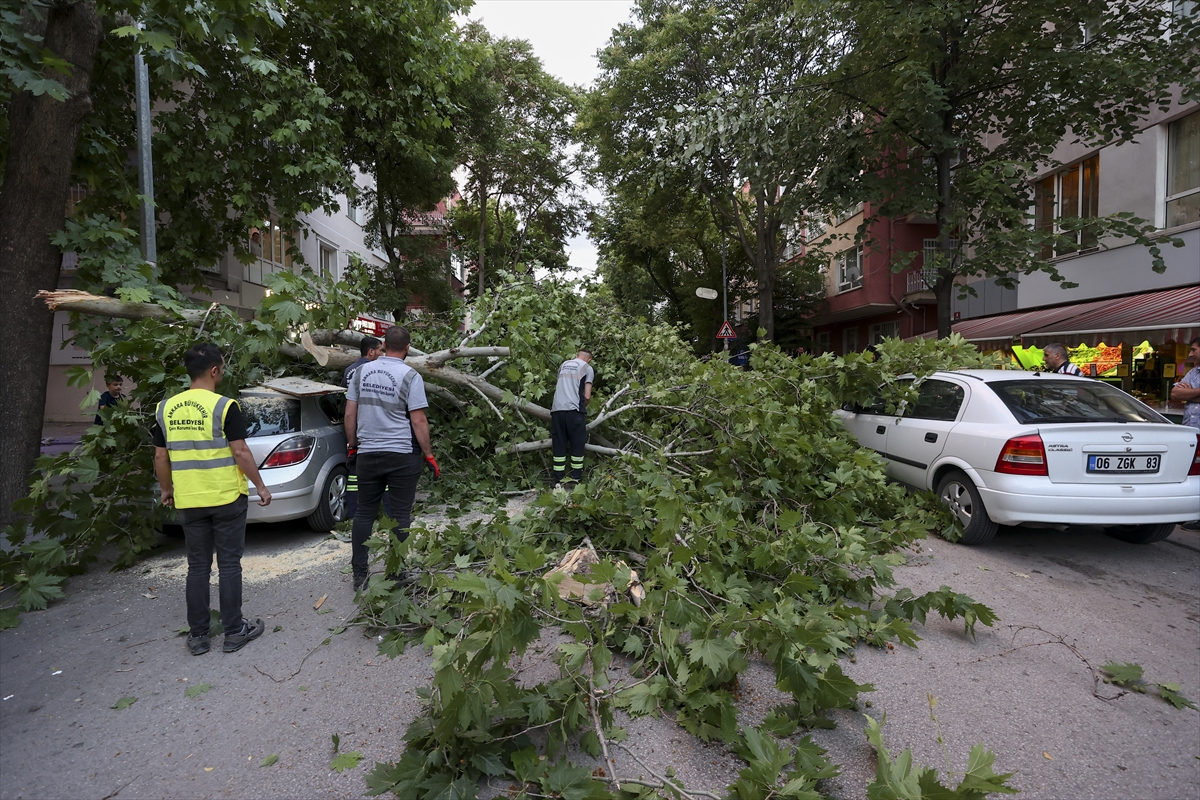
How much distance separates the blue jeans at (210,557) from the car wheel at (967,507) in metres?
5.76

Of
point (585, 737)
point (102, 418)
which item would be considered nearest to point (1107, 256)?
point (585, 737)

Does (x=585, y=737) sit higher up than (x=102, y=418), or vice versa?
(x=102, y=418)

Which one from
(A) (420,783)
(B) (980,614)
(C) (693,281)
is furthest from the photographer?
(C) (693,281)

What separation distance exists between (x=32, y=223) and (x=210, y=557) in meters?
4.17

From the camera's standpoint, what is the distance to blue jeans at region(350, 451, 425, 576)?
4391 millimetres

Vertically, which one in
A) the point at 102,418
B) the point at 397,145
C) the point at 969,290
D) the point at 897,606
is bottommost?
the point at 897,606

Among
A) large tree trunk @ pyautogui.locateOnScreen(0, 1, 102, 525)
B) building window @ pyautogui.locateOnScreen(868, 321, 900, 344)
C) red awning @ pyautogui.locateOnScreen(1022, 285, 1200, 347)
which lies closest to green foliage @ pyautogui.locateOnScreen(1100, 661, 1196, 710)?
large tree trunk @ pyautogui.locateOnScreen(0, 1, 102, 525)

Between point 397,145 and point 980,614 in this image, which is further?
point 397,145

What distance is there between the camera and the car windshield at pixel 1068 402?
5.36 m

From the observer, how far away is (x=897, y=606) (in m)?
3.85

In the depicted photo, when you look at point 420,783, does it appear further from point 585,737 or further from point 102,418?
point 102,418

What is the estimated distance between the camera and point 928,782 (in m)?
2.16

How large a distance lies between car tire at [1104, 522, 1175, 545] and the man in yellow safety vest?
7186 millimetres

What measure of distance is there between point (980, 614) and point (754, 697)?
1544mm
